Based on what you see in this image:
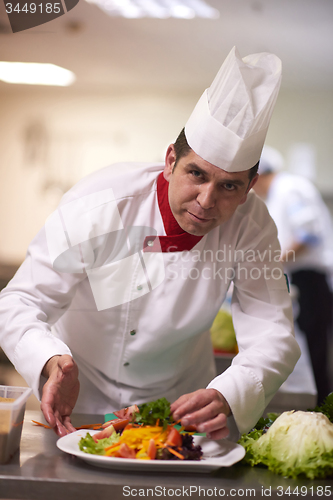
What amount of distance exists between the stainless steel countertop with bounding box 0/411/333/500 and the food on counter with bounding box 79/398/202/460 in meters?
0.04

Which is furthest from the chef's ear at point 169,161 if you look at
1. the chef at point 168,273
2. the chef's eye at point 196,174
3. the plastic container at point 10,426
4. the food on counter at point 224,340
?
the food on counter at point 224,340

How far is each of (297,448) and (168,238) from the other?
2.34ft

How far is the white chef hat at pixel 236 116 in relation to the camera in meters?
1.29

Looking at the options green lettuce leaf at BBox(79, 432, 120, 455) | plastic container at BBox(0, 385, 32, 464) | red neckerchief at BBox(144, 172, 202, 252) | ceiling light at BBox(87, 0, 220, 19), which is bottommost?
green lettuce leaf at BBox(79, 432, 120, 455)

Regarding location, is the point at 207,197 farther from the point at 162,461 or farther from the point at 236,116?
the point at 162,461

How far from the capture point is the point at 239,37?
414 centimetres

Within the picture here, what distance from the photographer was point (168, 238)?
1.46 metres

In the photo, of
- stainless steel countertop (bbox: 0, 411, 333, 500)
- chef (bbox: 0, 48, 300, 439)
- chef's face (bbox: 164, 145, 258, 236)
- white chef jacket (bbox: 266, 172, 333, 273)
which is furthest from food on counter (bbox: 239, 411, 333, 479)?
white chef jacket (bbox: 266, 172, 333, 273)

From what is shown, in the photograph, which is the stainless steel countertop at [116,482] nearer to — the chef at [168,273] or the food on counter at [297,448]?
the food on counter at [297,448]

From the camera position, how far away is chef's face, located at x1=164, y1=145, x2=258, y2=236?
126 cm

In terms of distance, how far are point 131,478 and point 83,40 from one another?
4.31m

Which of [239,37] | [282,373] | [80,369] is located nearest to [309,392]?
[282,373]

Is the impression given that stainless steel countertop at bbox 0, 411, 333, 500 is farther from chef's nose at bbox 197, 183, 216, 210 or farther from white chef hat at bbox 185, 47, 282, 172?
white chef hat at bbox 185, 47, 282, 172

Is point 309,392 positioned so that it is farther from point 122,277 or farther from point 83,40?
point 83,40
